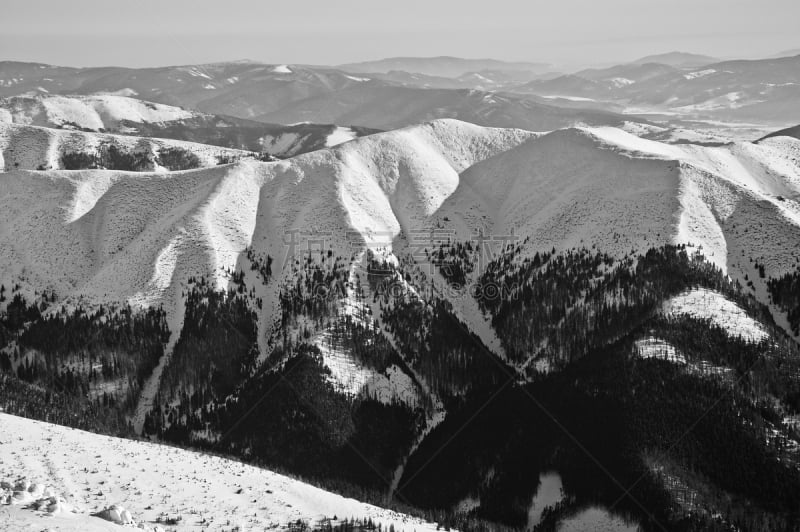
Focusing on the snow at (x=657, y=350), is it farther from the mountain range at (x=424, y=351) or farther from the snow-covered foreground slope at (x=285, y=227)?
the snow-covered foreground slope at (x=285, y=227)

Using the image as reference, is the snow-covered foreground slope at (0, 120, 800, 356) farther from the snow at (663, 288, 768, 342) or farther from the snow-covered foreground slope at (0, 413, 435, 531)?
the snow-covered foreground slope at (0, 413, 435, 531)

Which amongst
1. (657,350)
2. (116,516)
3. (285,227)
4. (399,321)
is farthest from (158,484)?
(285,227)

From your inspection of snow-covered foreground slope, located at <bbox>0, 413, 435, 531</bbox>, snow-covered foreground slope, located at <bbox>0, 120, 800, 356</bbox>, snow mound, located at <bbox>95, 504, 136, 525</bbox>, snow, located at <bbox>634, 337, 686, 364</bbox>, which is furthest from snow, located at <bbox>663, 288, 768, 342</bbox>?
snow mound, located at <bbox>95, 504, 136, 525</bbox>

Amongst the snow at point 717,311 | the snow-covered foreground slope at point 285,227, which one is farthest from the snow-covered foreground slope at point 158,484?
the snow at point 717,311

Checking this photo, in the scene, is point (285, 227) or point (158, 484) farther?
point (285, 227)

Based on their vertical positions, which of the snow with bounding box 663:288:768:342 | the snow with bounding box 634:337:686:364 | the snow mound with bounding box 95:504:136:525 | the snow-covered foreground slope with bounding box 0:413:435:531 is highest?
the snow with bounding box 663:288:768:342

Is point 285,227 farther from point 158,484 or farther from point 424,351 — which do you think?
point 158,484
